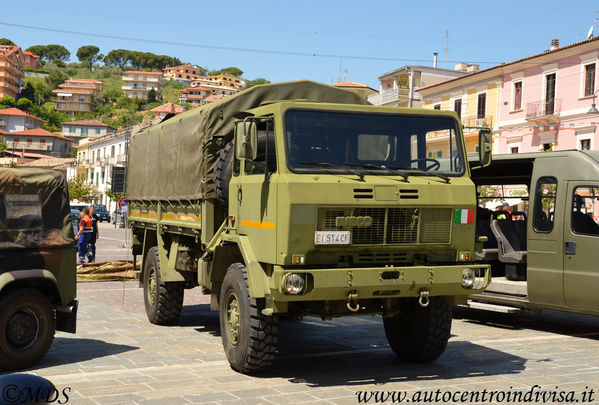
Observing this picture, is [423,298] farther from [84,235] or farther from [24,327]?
[84,235]

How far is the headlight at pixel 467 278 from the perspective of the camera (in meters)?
7.62

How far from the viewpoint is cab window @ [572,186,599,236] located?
10609mm

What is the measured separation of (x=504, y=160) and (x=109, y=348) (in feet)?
21.7

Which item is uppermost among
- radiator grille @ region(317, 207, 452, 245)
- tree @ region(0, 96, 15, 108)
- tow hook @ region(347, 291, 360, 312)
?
tree @ region(0, 96, 15, 108)

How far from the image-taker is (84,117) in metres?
199

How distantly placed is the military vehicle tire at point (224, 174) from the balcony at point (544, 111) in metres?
33.5

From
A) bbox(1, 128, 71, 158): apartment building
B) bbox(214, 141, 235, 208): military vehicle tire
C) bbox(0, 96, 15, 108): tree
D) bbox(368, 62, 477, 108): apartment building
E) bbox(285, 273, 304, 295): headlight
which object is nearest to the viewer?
bbox(285, 273, 304, 295): headlight

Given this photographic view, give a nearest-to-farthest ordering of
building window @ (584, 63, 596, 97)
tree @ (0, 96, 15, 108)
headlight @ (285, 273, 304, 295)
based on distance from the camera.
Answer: headlight @ (285, 273, 304, 295) → building window @ (584, 63, 596, 97) → tree @ (0, 96, 15, 108)

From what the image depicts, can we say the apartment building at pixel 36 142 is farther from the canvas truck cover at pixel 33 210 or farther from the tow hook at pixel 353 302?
the tow hook at pixel 353 302

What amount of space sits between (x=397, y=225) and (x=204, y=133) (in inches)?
117

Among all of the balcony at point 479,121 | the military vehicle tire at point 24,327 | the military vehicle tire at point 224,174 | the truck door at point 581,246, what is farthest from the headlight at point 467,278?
the balcony at point 479,121

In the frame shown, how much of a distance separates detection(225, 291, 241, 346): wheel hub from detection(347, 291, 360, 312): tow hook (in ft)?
3.91

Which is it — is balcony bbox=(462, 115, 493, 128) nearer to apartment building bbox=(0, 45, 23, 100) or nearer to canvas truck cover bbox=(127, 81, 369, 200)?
canvas truck cover bbox=(127, 81, 369, 200)

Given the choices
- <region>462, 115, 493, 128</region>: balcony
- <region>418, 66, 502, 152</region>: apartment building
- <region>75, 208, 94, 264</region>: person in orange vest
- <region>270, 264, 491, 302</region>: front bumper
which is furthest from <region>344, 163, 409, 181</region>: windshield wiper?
<region>462, 115, 493, 128</region>: balcony
